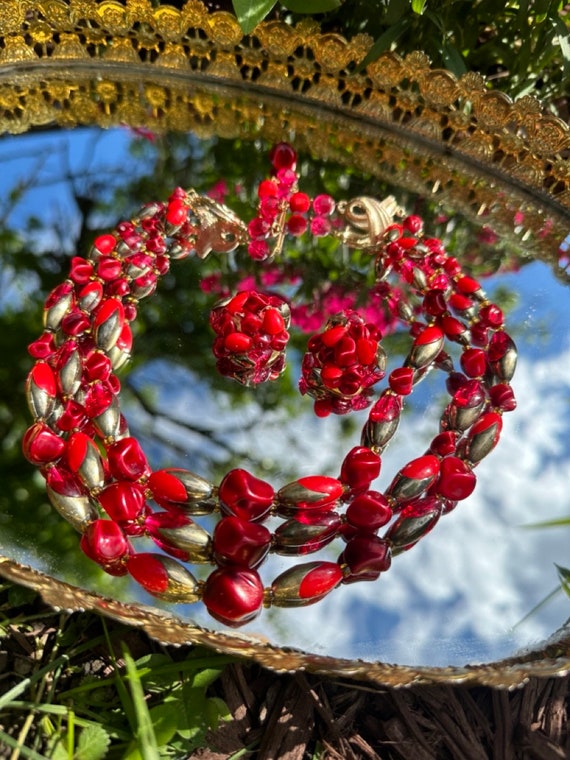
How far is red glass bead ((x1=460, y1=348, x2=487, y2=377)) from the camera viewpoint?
2.70 ft

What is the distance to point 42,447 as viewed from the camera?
0.67 m

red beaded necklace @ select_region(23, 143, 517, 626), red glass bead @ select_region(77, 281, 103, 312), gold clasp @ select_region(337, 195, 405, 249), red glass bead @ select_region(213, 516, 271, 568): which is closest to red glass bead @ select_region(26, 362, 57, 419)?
red beaded necklace @ select_region(23, 143, 517, 626)

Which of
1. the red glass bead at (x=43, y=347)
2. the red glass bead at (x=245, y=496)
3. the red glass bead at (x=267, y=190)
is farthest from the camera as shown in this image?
the red glass bead at (x=267, y=190)

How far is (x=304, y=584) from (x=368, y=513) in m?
0.09

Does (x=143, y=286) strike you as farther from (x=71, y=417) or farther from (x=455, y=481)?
(x=455, y=481)

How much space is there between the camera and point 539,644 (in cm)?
65

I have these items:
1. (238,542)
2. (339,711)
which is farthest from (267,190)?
(339,711)

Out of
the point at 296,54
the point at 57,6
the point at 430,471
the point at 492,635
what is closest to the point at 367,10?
the point at 296,54

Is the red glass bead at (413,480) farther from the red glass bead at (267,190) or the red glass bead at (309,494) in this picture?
the red glass bead at (267,190)

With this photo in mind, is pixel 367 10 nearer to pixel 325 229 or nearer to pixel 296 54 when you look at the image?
pixel 296 54

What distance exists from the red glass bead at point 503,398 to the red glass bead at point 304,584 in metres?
0.28

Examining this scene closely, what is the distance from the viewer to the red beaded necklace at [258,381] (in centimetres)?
64

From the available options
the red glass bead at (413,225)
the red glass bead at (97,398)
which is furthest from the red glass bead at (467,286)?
the red glass bead at (97,398)

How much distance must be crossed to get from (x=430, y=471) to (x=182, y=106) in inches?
26.2
